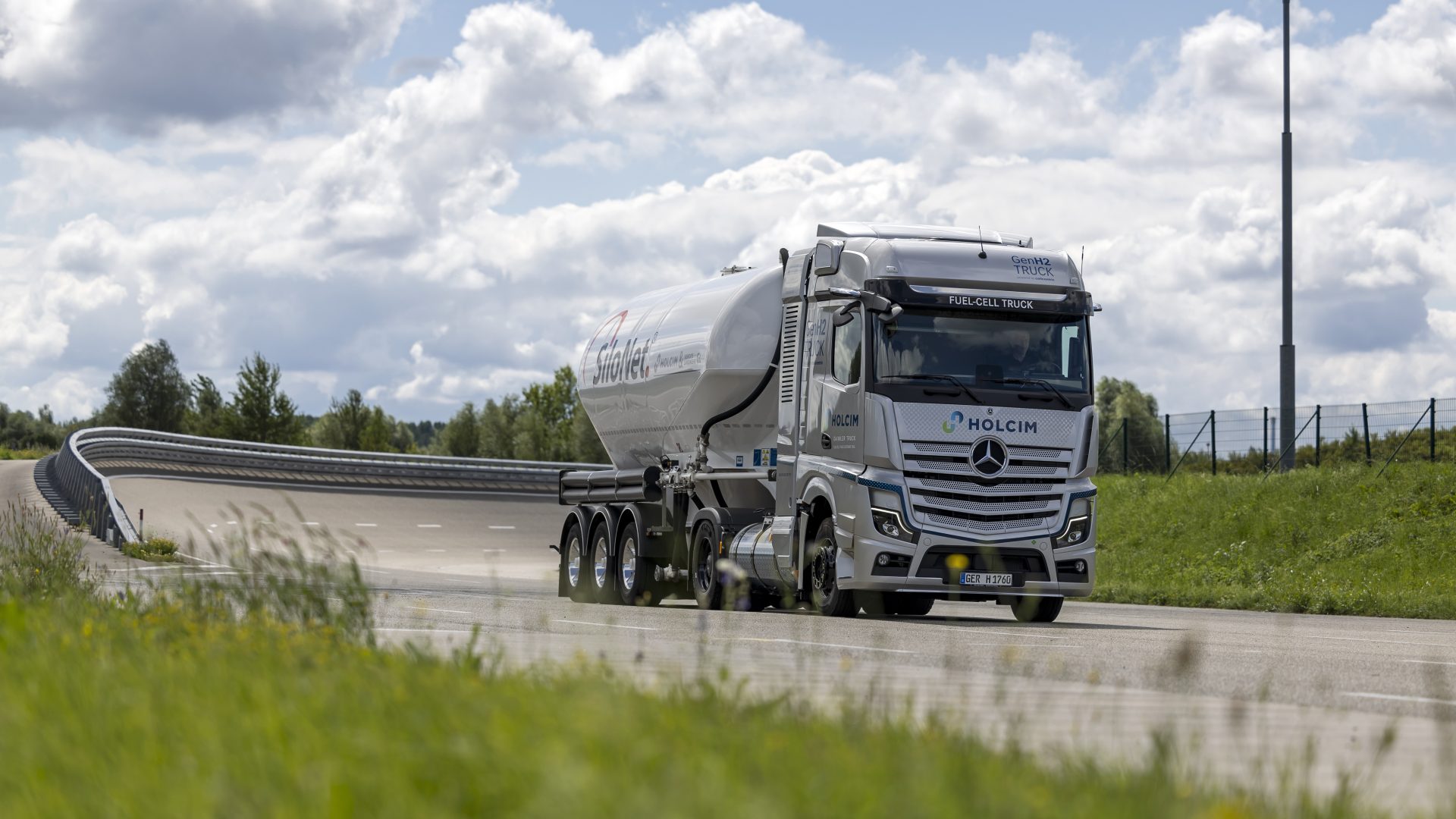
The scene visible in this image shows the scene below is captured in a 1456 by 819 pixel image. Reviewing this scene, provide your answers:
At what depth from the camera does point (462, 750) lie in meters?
3.76

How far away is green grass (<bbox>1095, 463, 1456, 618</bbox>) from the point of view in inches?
891

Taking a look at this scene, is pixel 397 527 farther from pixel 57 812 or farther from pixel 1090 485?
pixel 57 812

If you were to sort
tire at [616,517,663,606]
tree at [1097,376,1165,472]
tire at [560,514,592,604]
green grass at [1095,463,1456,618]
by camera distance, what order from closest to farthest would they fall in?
tire at [616,517,663,606] → green grass at [1095,463,1456,618] → tire at [560,514,592,604] → tree at [1097,376,1165,472]

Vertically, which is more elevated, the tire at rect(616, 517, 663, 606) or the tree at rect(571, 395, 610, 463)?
the tree at rect(571, 395, 610, 463)

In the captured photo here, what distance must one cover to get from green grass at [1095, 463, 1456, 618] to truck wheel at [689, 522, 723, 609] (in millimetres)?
7499

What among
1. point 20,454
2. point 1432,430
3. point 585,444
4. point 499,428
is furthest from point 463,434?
point 1432,430

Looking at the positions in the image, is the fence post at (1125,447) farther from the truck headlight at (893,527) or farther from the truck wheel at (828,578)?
the truck headlight at (893,527)

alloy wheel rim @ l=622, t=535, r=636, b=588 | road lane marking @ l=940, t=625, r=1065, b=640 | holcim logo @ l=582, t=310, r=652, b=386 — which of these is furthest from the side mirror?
alloy wheel rim @ l=622, t=535, r=636, b=588

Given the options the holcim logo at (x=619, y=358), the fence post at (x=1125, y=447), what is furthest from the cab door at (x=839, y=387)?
the fence post at (x=1125, y=447)

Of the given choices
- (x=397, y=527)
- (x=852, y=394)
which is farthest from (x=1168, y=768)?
(x=397, y=527)

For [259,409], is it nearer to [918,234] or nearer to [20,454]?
[20,454]

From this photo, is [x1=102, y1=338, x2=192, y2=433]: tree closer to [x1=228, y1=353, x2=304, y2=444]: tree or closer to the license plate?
[x1=228, y1=353, x2=304, y2=444]: tree

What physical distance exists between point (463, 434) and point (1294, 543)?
320 ft

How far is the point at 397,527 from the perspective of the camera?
4597cm
